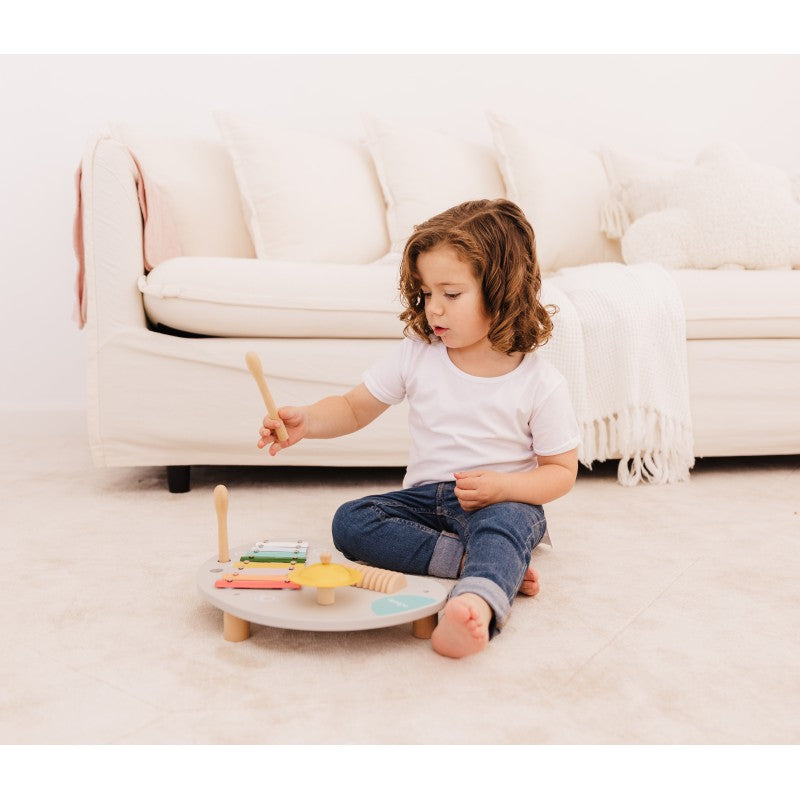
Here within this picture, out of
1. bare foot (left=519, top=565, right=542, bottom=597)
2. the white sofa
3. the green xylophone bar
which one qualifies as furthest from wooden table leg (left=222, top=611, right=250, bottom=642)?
the white sofa

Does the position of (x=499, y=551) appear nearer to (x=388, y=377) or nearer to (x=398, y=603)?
(x=398, y=603)

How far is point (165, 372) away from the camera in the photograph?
1.43 metres

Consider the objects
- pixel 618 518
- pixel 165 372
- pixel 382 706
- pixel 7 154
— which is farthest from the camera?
pixel 7 154

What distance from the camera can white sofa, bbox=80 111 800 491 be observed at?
1.43 m

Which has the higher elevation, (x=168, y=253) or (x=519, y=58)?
(x=519, y=58)

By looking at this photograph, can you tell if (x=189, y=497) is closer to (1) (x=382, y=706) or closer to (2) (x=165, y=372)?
(2) (x=165, y=372)

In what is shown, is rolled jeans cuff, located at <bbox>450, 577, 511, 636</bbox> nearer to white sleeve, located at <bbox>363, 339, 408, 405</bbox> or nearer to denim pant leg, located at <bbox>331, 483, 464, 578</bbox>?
denim pant leg, located at <bbox>331, 483, 464, 578</bbox>

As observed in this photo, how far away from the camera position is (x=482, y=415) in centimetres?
104

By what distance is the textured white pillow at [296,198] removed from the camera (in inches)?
71.4

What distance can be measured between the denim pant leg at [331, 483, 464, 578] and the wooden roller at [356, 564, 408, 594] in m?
0.11

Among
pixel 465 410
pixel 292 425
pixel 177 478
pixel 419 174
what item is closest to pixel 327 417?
pixel 292 425

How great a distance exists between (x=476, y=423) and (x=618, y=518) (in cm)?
39

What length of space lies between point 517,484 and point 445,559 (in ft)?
0.40

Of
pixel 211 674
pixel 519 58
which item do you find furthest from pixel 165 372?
pixel 519 58
